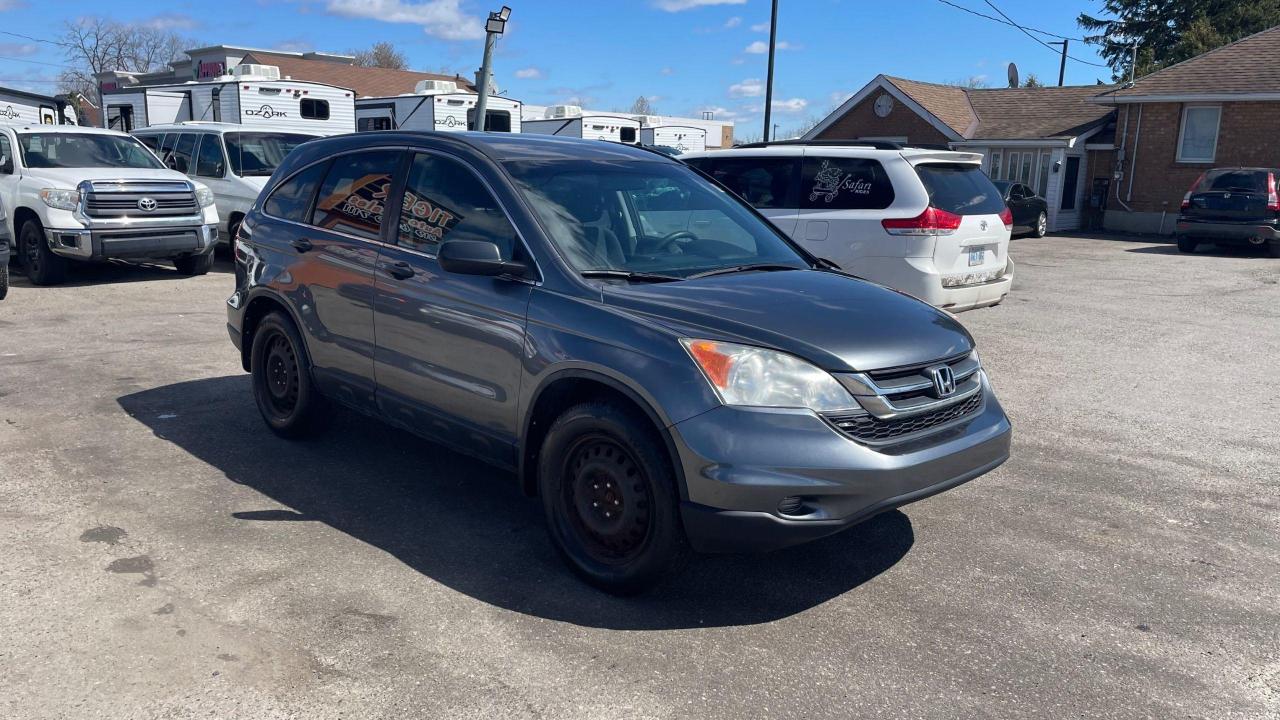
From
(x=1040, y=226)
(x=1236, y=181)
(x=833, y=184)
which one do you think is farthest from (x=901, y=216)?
(x=1040, y=226)

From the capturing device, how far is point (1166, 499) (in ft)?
17.3

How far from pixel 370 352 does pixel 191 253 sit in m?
9.17

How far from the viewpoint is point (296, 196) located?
579cm

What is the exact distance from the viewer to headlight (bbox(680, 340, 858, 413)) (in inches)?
141

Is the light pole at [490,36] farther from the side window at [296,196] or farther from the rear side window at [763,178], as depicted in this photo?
the side window at [296,196]

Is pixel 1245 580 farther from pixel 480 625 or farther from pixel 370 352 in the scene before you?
pixel 370 352

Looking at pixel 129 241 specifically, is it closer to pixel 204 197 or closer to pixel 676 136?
pixel 204 197

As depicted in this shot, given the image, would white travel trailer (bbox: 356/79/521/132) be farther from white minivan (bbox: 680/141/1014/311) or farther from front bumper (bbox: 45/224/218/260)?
white minivan (bbox: 680/141/1014/311)

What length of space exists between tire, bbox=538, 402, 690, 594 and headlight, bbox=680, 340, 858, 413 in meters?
0.34

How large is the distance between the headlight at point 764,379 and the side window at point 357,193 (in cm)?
223

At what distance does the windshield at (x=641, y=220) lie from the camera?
4.40 m

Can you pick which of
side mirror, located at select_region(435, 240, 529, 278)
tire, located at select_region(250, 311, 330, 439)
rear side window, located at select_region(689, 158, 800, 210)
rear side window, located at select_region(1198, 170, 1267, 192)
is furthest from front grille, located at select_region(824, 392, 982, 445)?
rear side window, located at select_region(1198, 170, 1267, 192)

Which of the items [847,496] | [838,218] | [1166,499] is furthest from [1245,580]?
[838,218]

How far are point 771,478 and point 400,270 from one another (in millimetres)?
2290
